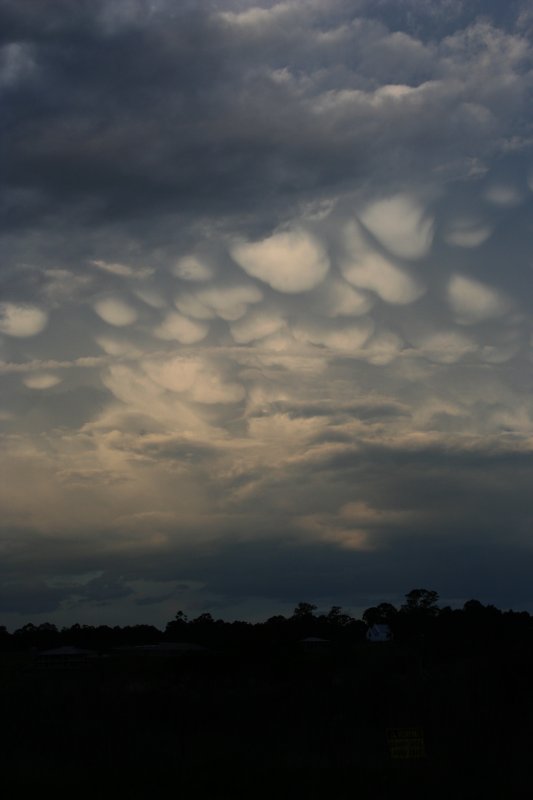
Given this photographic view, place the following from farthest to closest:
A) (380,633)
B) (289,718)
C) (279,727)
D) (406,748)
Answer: (380,633) < (289,718) < (279,727) < (406,748)

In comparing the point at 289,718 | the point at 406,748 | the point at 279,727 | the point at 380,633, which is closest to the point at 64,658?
the point at 380,633

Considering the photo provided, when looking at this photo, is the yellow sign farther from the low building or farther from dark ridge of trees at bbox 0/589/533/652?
the low building

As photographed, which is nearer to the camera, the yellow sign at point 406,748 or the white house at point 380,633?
the yellow sign at point 406,748

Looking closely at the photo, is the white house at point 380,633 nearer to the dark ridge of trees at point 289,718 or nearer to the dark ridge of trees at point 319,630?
the dark ridge of trees at point 319,630

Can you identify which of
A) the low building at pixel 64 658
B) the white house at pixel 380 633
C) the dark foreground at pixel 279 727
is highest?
the white house at pixel 380 633

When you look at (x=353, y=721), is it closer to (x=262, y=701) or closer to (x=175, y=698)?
(x=262, y=701)

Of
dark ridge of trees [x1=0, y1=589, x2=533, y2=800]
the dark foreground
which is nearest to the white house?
dark ridge of trees [x1=0, y1=589, x2=533, y2=800]

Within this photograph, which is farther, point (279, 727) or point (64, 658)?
point (64, 658)

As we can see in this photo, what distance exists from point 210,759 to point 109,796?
5.08 m

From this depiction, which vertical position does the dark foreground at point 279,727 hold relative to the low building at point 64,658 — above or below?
below

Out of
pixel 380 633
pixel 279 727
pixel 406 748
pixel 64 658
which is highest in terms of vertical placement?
pixel 380 633

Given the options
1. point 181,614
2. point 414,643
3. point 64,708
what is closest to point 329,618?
point 181,614

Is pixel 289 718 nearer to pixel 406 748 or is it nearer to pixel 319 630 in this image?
pixel 406 748

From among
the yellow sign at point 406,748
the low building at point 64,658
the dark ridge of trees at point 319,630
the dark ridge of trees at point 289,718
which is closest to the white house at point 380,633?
the dark ridge of trees at point 319,630
